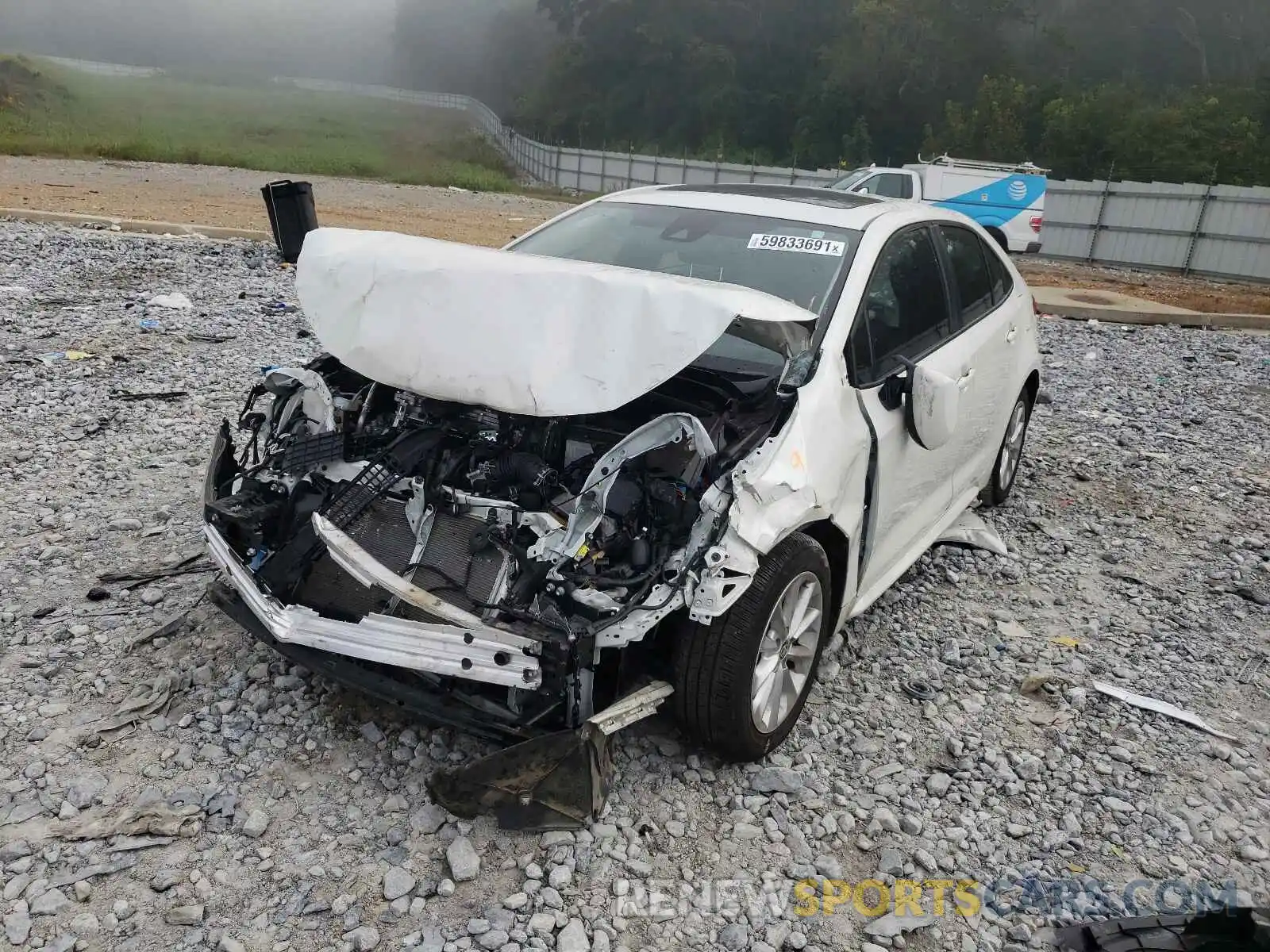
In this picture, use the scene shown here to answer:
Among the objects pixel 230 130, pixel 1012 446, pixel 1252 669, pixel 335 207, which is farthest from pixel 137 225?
pixel 230 130

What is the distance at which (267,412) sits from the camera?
11.8 ft

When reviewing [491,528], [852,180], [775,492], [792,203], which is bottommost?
[491,528]

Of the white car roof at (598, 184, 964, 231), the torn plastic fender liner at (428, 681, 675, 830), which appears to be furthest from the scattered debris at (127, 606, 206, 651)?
the white car roof at (598, 184, 964, 231)

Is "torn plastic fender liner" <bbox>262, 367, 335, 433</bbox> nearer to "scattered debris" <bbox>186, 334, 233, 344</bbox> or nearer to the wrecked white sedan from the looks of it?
the wrecked white sedan

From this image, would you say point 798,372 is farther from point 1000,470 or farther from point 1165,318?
point 1165,318

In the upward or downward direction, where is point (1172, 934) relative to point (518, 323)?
downward

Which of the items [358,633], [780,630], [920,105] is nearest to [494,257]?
[358,633]

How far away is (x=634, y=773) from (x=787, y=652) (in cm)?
64

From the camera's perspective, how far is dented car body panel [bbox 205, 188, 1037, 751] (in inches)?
107

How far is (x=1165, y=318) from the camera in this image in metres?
12.3

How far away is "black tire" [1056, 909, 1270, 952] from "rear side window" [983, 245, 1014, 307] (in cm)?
308

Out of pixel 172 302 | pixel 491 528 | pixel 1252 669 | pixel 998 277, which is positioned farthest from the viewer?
pixel 172 302

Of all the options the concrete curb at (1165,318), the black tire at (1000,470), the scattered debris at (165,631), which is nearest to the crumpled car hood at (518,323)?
the scattered debris at (165,631)

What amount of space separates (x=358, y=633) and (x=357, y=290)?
1.29 meters
